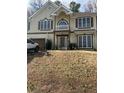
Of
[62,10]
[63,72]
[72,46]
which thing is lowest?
[63,72]

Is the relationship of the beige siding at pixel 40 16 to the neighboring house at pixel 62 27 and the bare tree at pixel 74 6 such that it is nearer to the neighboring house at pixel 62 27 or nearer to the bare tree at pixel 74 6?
the neighboring house at pixel 62 27

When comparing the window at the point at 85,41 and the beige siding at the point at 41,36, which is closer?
the window at the point at 85,41

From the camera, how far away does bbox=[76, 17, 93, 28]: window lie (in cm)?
211

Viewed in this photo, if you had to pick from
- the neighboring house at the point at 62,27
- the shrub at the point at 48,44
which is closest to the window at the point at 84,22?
the neighboring house at the point at 62,27

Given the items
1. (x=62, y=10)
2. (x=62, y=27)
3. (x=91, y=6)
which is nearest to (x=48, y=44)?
(x=62, y=27)

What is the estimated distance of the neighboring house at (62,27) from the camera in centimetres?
211

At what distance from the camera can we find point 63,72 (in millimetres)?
2123

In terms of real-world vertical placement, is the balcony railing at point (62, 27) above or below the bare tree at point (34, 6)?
below

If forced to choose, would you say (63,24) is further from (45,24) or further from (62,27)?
(45,24)

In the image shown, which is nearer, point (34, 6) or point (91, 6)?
point (91, 6)

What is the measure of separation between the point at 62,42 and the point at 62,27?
116 mm
